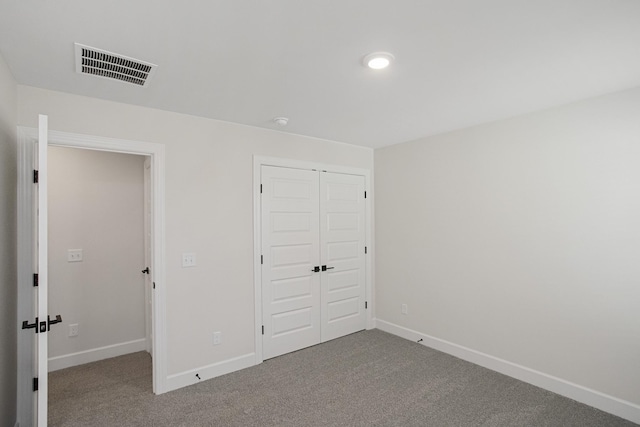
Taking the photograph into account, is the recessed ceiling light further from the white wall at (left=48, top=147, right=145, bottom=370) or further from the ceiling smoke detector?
the white wall at (left=48, top=147, right=145, bottom=370)

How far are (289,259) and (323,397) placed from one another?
145 cm

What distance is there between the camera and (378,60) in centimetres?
193

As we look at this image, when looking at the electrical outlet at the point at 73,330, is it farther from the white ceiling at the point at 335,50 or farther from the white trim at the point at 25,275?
the white ceiling at the point at 335,50

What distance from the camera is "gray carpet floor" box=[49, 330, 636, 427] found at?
94.9 inches

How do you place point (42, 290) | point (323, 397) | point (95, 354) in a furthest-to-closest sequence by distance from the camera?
1. point (95, 354)
2. point (323, 397)
3. point (42, 290)

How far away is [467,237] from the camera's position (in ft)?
11.4

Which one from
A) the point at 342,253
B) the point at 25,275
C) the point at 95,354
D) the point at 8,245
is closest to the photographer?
the point at 8,245

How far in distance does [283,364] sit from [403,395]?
4.13 ft

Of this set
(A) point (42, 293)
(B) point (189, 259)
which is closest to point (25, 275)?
(A) point (42, 293)

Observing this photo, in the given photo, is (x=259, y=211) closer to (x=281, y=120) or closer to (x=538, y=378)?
(x=281, y=120)

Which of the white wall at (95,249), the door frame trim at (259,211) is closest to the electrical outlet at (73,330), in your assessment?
the white wall at (95,249)

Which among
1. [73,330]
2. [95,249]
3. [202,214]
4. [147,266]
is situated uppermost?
[202,214]

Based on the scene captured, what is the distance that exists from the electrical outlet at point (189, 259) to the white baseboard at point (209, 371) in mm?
977

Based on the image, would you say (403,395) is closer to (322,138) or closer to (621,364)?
(621,364)
